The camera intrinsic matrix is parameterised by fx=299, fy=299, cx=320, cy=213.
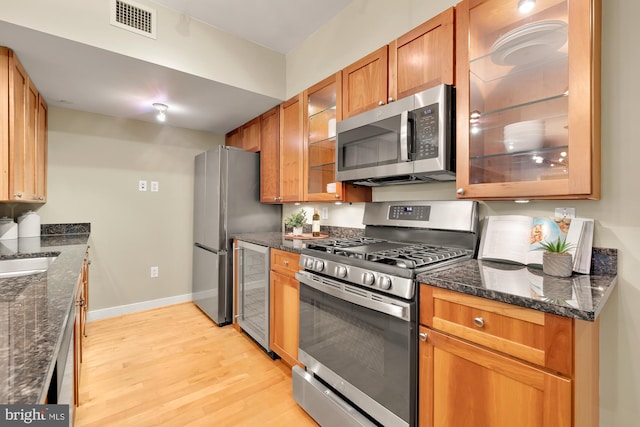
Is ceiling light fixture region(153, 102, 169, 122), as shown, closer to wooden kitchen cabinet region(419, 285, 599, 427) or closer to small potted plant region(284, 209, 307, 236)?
small potted plant region(284, 209, 307, 236)

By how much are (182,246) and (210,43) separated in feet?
7.69

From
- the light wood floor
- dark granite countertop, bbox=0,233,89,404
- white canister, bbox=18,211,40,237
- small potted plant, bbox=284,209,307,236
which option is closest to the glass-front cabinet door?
small potted plant, bbox=284,209,307,236

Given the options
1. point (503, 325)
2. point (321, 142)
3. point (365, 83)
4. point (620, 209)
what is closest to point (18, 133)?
point (321, 142)

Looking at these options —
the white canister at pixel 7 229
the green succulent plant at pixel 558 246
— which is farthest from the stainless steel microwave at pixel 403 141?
→ the white canister at pixel 7 229

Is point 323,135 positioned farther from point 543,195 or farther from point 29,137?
point 29,137

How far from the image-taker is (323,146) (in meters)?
2.38

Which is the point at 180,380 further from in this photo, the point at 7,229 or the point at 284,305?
the point at 7,229

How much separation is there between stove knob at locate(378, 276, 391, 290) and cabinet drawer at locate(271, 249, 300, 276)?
2.52 ft

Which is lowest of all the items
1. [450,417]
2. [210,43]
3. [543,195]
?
[450,417]

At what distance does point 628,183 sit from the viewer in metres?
1.20

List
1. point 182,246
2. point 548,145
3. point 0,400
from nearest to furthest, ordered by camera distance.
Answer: point 0,400, point 548,145, point 182,246

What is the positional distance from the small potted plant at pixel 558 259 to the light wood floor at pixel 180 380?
4.85ft

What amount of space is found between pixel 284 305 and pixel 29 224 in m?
2.36

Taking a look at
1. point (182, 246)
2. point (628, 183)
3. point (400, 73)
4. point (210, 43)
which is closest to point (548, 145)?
point (628, 183)
